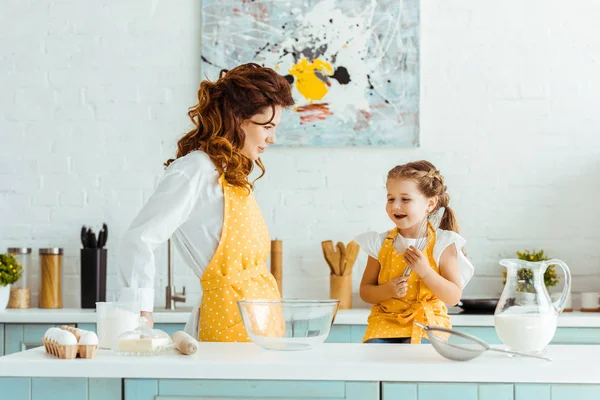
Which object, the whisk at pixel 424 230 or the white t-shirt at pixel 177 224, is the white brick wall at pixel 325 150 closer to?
the whisk at pixel 424 230

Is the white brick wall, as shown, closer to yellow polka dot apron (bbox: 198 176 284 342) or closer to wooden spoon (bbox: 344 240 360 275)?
wooden spoon (bbox: 344 240 360 275)

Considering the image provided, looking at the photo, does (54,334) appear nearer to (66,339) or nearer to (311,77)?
(66,339)

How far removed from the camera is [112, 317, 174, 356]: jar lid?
170cm

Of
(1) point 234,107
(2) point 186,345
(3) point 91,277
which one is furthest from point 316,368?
(3) point 91,277

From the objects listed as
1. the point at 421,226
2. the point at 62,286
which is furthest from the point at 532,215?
the point at 62,286

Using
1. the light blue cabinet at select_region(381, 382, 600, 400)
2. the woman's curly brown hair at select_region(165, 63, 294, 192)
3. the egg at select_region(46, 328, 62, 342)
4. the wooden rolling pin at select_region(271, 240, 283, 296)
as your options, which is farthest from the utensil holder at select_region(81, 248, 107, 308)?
the light blue cabinet at select_region(381, 382, 600, 400)

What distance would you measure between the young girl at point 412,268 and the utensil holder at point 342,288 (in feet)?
3.04

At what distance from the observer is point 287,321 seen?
169 cm

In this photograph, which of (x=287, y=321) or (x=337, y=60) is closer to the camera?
(x=287, y=321)

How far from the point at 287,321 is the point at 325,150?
7.43ft

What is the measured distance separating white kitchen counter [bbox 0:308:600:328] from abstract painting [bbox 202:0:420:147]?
93 cm

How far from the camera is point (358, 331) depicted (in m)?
3.32

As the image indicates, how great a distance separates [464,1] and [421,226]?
168cm

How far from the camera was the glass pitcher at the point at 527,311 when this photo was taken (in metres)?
1.67
